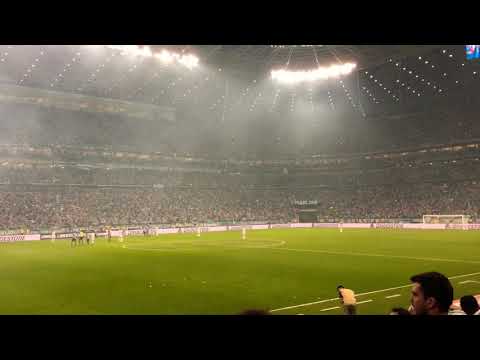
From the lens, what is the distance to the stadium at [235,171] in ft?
64.6

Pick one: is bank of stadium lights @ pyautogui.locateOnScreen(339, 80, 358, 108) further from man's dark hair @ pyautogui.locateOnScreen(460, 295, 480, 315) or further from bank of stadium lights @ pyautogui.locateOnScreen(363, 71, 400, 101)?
man's dark hair @ pyautogui.locateOnScreen(460, 295, 480, 315)

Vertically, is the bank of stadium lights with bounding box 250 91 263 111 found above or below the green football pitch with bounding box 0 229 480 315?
above

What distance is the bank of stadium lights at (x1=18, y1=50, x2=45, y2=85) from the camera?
151 ft

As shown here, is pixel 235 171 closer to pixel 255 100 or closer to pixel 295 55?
pixel 255 100

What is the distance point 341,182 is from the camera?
8300 cm

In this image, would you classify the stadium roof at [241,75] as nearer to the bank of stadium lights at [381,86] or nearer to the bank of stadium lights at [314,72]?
the bank of stadium lights at [381,86]

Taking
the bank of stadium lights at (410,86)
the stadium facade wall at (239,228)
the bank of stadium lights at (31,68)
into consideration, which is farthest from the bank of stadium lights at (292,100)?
the bank of stadium lights at (31,68)

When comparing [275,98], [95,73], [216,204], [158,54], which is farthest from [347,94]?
[95,73]

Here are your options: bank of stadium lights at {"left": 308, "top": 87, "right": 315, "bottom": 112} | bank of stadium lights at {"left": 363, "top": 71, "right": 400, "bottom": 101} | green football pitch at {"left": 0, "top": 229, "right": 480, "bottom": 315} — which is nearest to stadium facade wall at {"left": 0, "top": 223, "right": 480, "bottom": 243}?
green football pitch at {"left": 0, "top": 229, "right": 480, "bottom": 315}

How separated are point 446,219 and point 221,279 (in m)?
46.5

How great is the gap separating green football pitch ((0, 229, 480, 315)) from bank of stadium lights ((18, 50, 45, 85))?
26211mm

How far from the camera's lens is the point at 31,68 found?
50.7 meters

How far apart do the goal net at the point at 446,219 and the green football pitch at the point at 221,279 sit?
2706 centimetres
